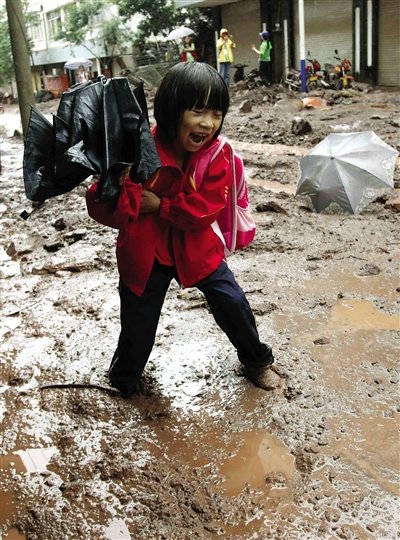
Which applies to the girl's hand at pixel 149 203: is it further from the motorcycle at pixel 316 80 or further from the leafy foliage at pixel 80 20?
the leafy foliage at pixel 80 20

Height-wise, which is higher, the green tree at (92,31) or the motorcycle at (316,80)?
the green tree at (92,31)

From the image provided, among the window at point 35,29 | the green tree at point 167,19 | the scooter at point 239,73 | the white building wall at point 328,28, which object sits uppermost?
the window at point 35,29

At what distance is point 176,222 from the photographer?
2.27 metres

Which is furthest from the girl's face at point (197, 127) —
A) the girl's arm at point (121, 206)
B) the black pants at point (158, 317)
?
the black pants at point (158, 317)

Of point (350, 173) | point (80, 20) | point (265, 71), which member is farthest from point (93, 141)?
point (80, 20)

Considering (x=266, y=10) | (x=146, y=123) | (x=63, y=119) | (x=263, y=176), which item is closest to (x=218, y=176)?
(x=146, y=123)

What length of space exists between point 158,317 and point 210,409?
49 cm

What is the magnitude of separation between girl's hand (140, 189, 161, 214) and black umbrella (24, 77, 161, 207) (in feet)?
0.74

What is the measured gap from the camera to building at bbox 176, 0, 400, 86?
16.5m

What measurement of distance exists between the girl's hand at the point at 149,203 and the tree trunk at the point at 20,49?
594cm

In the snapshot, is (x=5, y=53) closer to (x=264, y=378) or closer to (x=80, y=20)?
(x=80, y=20)

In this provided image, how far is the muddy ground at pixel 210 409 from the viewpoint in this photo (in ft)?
6.57

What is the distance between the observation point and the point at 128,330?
2553mm

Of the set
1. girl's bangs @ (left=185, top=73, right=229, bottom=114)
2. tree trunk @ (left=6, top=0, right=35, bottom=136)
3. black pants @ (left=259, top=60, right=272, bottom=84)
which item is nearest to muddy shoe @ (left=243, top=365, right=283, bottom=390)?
girl's bangs @ (left=185, top=73, right=229, bottom=114)
